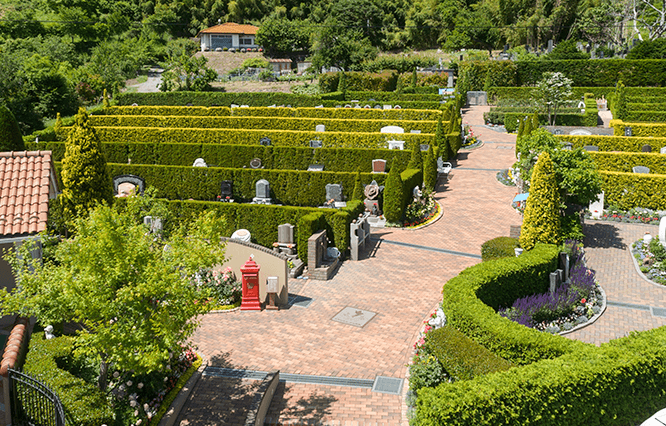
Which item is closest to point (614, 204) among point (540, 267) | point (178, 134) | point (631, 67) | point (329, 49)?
point (540, 267)

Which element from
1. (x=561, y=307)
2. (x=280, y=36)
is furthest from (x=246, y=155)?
(x=280, y=36)

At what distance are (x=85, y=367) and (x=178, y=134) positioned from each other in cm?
2791

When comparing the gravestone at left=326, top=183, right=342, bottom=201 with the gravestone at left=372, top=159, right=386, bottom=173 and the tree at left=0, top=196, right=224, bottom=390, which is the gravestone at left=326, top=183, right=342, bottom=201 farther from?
the tree at left=0, top=196, right=224, bottom=390

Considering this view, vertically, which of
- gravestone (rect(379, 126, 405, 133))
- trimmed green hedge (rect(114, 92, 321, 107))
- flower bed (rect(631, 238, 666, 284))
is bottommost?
flower bed (rect(631, 238, 666, 284))

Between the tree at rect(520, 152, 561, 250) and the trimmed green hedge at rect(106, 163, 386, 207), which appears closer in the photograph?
the tree at rect(520, 152, 561, 250)

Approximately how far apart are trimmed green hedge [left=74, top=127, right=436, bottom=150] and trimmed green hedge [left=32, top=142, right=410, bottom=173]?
3.93m

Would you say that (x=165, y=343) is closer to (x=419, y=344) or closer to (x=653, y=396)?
(x=419, y=344)

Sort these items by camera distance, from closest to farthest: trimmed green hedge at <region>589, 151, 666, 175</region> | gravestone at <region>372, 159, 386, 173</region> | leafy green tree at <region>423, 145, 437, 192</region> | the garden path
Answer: the garden path → leafy green tree at <region>423, 145, 437, 192</region> → trimmed green hedge at <region>589, 151, 666, 175</region> → gravestone at <region>372, 159, 386, 173</region>

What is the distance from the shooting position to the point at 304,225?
20203mm

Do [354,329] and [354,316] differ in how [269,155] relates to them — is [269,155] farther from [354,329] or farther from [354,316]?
[354,329]

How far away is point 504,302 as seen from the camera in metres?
15.6

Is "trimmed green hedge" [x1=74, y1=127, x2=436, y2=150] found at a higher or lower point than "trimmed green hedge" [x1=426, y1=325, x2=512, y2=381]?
higher

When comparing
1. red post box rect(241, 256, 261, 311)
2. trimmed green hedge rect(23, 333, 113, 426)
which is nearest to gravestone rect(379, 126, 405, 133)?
red post box rect(241, 256, 261, 311)

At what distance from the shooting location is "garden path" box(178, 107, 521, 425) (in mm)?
12039
